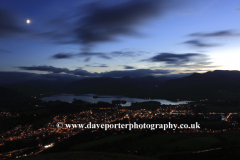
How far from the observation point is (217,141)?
107 ft

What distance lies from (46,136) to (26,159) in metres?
18.6

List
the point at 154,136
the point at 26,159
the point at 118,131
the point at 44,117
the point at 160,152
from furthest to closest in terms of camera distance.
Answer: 1. the point at 44,117
2. the point at 118,131
3. the point at 154,136
4. the point at 160,152
5. the point at 26,159

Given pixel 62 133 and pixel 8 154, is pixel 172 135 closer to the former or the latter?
pixel 62 133

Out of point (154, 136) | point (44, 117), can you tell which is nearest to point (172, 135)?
point (154, 136)

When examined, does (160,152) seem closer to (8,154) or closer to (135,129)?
(135,129)

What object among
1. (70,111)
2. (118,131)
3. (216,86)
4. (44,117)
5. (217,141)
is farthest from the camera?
(216,86)

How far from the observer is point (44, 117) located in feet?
193

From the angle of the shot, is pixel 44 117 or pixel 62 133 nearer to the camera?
pixel 62 133

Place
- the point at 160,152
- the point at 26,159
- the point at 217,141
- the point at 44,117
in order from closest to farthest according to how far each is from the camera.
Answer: the point at 26,159
the point at 160,152
the point at 217,141
the point at 44,117

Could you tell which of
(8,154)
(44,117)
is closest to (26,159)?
(8,154)

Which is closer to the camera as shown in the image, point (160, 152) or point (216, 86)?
point (160, 152)

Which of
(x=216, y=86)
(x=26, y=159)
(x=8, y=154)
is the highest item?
(x=216, y=86)

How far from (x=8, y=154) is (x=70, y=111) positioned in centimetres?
4294

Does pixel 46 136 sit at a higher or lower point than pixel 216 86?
lower
